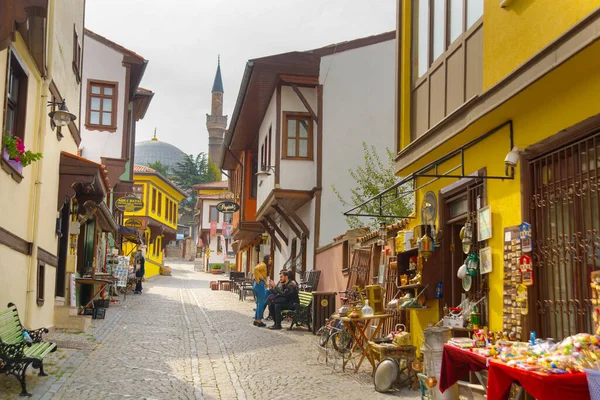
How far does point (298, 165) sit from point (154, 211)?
109 feet

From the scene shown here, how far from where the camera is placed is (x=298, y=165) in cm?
1952

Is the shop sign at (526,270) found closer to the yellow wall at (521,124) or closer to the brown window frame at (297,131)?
the yellow wall at (521,124)

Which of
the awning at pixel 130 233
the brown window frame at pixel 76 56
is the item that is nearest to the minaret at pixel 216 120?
the awning at pixel 130 233

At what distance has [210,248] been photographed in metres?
64.4

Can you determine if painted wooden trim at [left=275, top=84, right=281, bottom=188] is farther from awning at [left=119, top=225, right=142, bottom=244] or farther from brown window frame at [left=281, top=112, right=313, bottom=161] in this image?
awning at [left=119, top=225, right=142, bottom=244]

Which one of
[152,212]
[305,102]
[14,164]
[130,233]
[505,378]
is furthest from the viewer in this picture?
[152,212]

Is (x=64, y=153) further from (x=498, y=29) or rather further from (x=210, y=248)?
(x=210, y=248)

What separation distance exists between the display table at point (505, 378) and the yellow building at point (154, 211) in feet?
126

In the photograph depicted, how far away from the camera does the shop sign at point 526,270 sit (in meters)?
7.01

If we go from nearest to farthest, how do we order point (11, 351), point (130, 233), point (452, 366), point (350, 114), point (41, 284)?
point (452, 366)
point (11, 351)
point (41, 284)
point (350, 114)
point (130, 233)

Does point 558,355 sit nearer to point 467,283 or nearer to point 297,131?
point 467,283

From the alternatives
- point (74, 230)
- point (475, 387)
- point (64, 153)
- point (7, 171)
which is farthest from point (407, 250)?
point (74, 230)

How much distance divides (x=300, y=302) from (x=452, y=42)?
8.54m

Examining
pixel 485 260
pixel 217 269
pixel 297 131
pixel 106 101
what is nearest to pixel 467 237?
pixel 485 260
